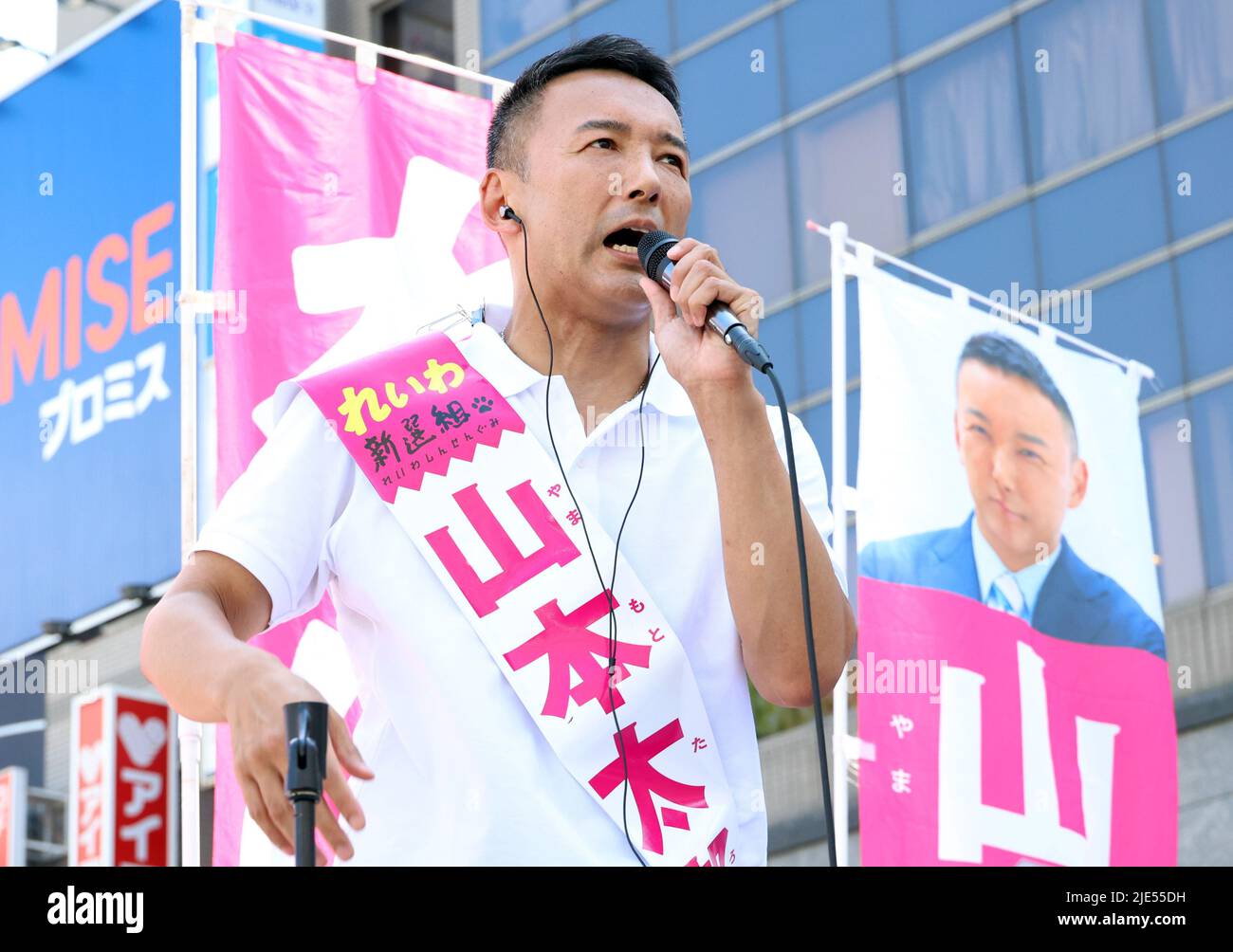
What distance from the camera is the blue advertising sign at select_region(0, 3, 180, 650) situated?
9.02 m

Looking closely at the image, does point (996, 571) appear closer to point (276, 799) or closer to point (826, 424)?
point (276, 799)

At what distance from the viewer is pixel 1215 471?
15234mm

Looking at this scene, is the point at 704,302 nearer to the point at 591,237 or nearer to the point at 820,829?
the point at 591,237

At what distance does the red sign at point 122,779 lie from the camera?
16.8 m

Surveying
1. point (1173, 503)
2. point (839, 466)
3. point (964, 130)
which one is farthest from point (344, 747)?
point (964, 130)

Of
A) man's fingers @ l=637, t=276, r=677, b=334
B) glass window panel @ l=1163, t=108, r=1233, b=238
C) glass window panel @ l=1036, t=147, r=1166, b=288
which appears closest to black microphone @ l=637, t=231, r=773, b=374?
man's fingers @ l=637, t=276, r=677, b=334

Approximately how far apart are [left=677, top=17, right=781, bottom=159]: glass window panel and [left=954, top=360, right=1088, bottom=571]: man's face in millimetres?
10964

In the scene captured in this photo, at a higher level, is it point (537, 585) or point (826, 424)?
point (826, 424)

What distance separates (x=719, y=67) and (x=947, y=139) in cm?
282

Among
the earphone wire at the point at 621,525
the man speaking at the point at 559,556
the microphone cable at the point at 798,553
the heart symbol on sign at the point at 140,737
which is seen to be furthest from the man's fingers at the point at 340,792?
the heart symbol on sign at the point at 140,737

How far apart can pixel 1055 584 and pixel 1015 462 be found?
1.74 ft

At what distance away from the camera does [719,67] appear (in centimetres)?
1891

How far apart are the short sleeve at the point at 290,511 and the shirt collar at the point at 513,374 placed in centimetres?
30
